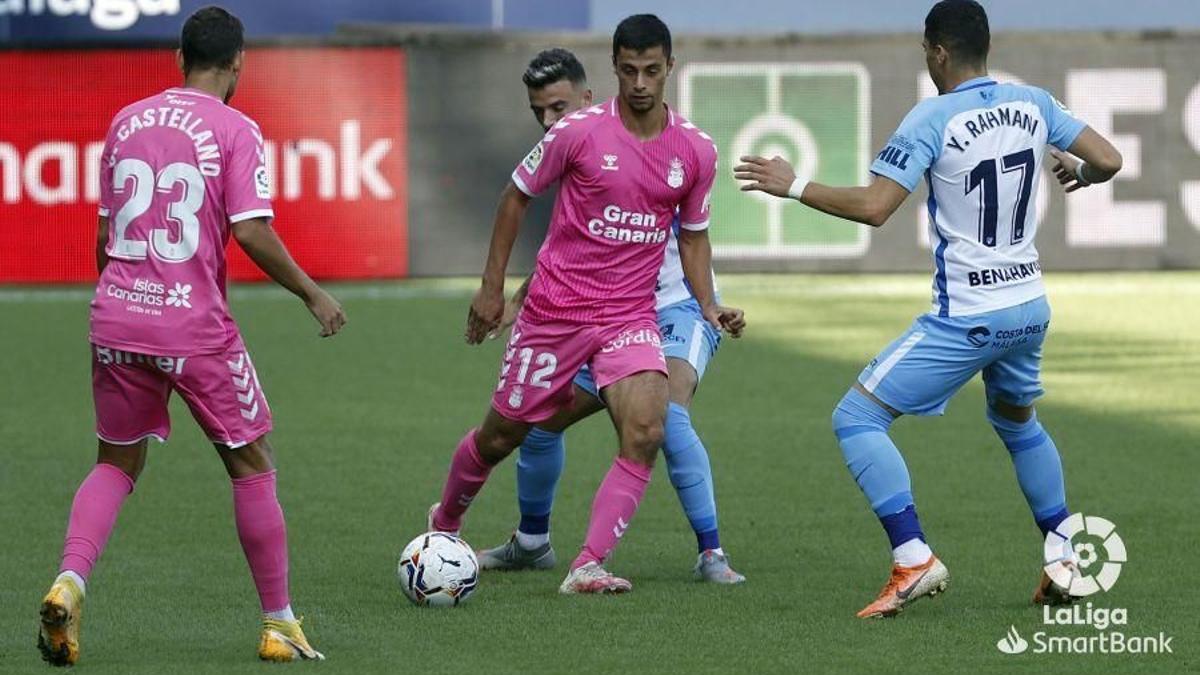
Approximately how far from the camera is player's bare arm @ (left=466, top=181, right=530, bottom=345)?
24.1 feet

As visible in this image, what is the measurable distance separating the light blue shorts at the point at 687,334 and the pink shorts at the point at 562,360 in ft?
1.41

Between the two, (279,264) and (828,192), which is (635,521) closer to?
(828,192)

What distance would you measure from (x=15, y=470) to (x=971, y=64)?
5468mm

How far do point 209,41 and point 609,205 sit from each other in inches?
65.9

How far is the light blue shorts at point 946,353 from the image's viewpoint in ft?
22.6

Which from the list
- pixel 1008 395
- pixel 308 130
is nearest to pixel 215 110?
pixel 1008 395

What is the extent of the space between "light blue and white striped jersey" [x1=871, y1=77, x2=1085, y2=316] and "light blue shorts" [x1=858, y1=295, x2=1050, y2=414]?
0.15 ft

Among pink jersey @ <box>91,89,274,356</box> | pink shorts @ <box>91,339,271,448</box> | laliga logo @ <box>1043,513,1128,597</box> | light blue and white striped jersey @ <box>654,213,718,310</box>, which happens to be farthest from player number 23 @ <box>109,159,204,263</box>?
laliga logo @ <box>1043,513,1128,597</box>

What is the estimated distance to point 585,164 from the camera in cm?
730

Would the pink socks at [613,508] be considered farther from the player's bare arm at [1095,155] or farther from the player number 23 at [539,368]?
the player's bare arm at [1095,155]

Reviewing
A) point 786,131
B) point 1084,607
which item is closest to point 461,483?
point 1084,607

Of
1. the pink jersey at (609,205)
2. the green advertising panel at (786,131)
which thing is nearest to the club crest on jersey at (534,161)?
the pink jersey at (609,205)

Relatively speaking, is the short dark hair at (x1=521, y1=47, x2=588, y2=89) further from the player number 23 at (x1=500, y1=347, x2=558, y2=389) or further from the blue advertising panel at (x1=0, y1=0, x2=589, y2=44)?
the blue advertising panel at (x1=0, y1=0, x2=589, y2=44)

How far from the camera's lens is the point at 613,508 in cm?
735
